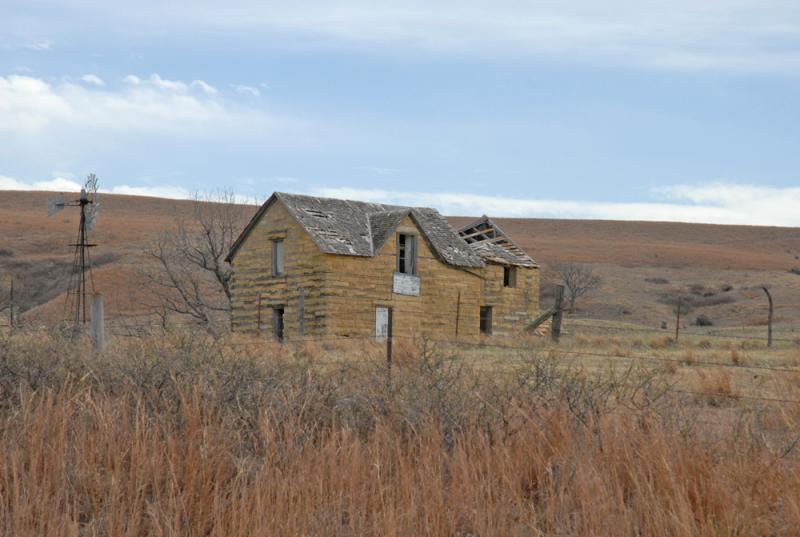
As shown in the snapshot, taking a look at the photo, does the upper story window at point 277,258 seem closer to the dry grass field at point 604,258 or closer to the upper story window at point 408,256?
the upper story window at point 408,256

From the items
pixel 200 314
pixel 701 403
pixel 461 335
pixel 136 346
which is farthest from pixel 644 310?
pixel 136 346

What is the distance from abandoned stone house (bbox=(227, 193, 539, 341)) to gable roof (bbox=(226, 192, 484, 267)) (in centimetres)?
4

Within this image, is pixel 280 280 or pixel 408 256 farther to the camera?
pixel 408 256

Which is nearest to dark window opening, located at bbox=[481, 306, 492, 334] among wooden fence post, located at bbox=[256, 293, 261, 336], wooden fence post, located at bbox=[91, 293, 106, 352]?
wooden fence post, located at bbox=[256, 293, 261, 336]

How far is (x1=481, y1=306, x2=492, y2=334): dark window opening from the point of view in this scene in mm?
34919

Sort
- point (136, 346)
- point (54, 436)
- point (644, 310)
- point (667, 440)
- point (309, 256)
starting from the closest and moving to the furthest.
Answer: point (667, 440) < point (54, 436) < point (136, 346) < point (309, 256) < point (644, 310)

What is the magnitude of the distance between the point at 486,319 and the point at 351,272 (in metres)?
7.84

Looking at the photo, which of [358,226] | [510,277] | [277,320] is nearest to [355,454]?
[358,226]

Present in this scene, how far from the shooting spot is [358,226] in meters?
30.6

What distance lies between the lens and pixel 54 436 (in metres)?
7.21

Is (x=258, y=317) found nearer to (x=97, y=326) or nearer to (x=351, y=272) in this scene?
(x=351, y=272)

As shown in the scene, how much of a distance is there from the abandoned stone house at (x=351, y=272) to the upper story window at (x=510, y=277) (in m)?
2.42

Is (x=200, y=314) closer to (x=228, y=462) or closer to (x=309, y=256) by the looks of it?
(x=309, y=256)

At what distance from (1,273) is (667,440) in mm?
61288
